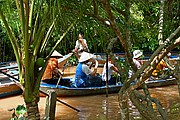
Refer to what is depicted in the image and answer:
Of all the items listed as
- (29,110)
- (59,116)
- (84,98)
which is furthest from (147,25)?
(84,98)

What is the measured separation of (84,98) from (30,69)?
4.73 m

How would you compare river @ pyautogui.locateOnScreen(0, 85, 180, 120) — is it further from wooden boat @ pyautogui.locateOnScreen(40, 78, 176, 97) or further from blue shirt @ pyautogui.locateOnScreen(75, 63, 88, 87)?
blue shirt @ pyautogui.locateOnScreen(75, 63, 88, 87)

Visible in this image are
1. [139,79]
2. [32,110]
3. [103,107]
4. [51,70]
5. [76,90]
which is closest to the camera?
[139,79]

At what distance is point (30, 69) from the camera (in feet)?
11.5

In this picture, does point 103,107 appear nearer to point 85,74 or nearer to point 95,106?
point 95,106

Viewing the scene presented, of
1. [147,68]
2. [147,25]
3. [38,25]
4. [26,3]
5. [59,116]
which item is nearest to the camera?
[147,68]

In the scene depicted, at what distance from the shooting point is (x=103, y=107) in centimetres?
738

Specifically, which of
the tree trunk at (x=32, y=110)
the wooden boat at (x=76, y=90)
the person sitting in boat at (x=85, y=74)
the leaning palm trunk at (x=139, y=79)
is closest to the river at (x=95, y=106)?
the wooden boat at (x=76, y=90)

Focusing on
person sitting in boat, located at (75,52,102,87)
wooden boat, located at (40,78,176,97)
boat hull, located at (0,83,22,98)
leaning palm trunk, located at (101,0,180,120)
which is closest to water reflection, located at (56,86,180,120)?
wooden boat, located at (40,78,176,97)

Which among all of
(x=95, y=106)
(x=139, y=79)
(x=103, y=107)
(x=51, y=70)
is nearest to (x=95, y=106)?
→ (x=95, y=106)

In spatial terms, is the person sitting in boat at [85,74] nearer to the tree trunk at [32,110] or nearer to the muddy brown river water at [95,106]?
the muddy brown river water at [95,106]

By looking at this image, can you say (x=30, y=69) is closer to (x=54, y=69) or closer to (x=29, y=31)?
(x=29, y=31)

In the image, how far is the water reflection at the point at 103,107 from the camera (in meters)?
6.38

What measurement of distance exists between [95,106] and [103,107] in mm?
180
